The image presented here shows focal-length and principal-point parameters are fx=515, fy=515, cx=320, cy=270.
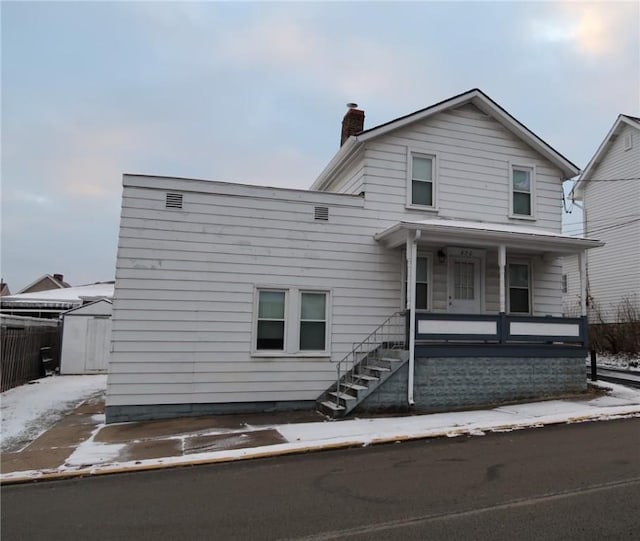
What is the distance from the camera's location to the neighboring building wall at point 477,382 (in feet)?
36.0

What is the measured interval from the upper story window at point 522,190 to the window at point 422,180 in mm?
2410

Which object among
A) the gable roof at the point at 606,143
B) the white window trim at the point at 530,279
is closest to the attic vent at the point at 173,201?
the white window trim at the point at 530,279

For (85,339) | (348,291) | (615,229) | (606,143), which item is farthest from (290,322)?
(606,143)

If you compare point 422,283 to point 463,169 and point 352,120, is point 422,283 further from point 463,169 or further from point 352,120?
point 352,120

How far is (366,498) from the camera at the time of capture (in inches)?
220

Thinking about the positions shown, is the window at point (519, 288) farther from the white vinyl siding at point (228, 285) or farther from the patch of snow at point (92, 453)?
the patch of snow at point (92, 453)

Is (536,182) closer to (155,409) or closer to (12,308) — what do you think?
(155,409)

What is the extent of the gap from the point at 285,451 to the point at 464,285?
292 inches

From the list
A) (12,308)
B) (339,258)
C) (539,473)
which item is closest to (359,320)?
(339,258)

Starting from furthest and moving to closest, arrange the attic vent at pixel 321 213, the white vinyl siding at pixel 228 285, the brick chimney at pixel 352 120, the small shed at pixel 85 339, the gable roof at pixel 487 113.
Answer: the small shed at pixel 85 339 < the brick chimney at pixel 352 120 < the gable roof at pixel 487 113 < the attic vent at pixel 321 213 < the white vinyl siding at pixel 228 285

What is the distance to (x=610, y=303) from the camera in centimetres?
2189

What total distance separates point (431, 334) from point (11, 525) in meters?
8.31

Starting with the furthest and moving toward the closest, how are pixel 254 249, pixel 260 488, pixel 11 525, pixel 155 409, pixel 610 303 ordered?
pixel 610 303
pixel 254 249
pixel 155 409
pixel 260 488
pixel 11 525

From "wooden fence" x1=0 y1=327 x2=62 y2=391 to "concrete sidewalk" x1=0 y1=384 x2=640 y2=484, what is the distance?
4757mm
